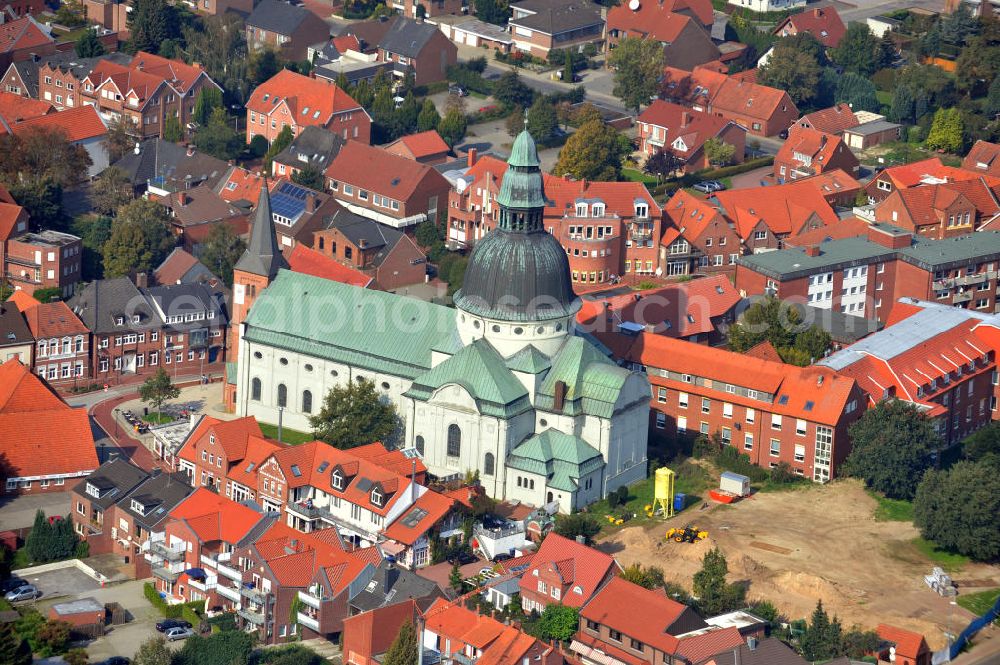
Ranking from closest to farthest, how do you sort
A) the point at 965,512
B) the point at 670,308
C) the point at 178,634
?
the point at 178,634
the point at 965,512
the point at 670,308

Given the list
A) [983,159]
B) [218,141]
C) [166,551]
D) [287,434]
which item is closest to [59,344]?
[287,434]

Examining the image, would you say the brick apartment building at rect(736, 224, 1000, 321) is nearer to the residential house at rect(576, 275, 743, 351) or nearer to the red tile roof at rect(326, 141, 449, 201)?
the residential house at rect(576, 275, 743, 351)

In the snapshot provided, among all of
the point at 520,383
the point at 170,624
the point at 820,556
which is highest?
the point at 520,383

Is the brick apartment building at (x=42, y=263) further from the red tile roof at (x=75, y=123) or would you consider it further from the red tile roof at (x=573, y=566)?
the red tile roof at (x=573, y=566)

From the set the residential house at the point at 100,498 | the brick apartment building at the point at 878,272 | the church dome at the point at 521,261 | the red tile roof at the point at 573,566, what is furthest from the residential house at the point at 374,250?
the red tile roof at the point at 573,566

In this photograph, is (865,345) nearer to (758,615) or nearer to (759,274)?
(759,274)

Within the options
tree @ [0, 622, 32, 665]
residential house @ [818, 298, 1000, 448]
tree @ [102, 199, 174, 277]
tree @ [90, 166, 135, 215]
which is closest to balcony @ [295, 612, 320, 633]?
tree @ [0, 622, 32, 665]

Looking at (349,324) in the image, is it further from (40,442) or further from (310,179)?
(310,179)

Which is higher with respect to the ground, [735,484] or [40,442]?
[40,442]
